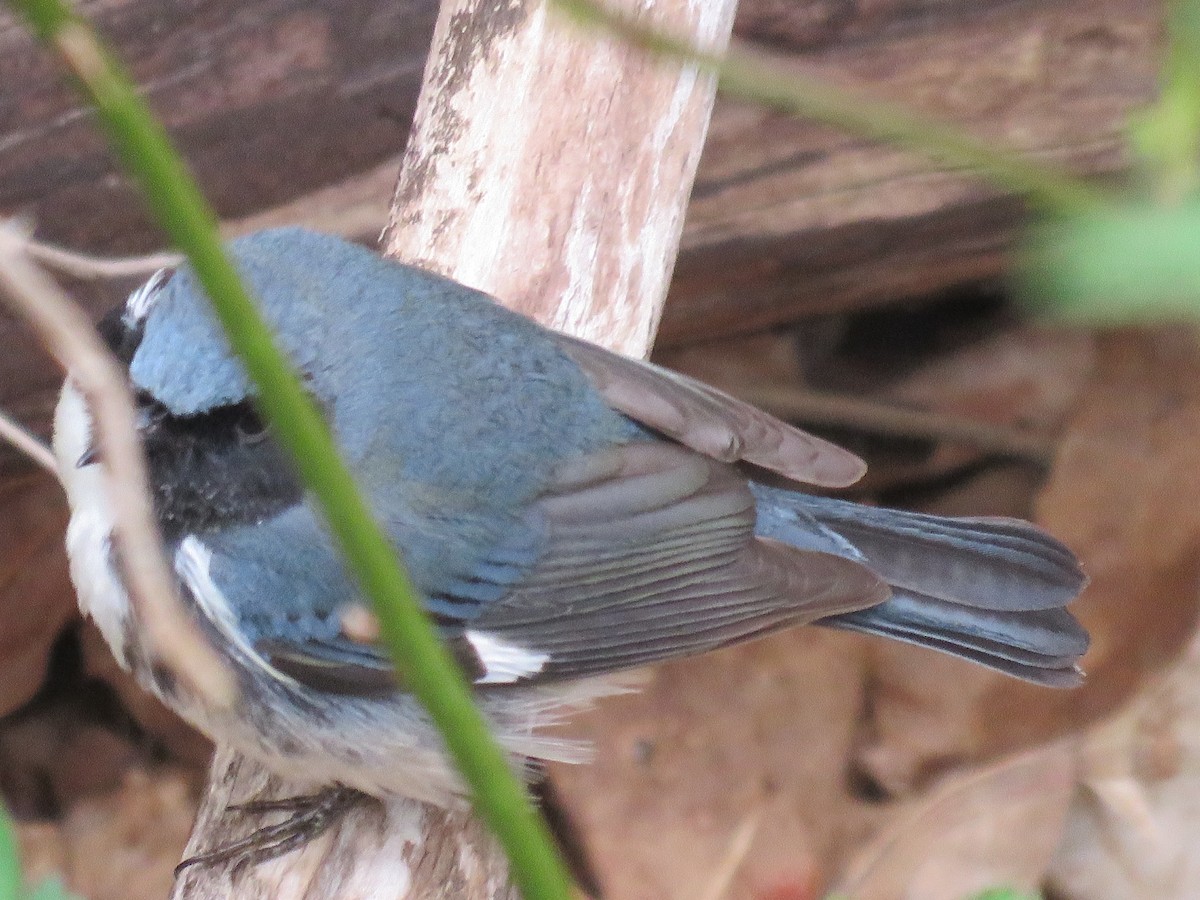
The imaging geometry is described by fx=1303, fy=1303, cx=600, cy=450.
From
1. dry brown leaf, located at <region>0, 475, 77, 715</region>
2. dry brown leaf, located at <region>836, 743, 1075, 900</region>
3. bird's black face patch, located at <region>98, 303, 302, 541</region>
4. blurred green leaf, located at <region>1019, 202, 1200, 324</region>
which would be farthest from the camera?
dry brown leaf, located at <region>0, 475, 77, 715</region>

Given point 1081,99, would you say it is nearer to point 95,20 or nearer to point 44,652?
point 95,20

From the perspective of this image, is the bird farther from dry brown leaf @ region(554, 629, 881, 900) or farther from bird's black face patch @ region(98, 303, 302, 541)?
dry brown leaf @ region(554, 629, 881, 900)

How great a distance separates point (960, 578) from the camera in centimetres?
236

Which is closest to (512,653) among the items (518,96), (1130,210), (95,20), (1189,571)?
(518,96)

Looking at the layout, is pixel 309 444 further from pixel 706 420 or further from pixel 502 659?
pixel 706 420

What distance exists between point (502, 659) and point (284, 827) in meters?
0.44

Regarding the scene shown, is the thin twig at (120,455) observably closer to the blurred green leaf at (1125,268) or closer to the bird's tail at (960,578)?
the blurred green leaf at (1125,268)

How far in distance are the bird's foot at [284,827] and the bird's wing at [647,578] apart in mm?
360

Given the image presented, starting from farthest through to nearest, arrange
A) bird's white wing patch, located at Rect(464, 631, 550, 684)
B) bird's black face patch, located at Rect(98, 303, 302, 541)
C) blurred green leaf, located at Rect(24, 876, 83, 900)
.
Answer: bird's white wing patch, located at Rect(464, 631, 550, 684)
bird's black face patch, located at Rect(98, 303, 302, 541)
blurred green leaf, located at Rect(24, 876, 83, 900)

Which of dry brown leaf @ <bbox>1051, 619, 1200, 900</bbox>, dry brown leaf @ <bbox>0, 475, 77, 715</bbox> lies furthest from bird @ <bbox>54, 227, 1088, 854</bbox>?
dry brown leaf @ <bbox>0, 475, 77, 715</bbox>

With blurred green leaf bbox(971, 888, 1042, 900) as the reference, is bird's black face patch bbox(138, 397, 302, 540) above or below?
above

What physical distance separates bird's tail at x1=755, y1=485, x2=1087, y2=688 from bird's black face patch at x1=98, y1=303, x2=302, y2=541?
2.96ft

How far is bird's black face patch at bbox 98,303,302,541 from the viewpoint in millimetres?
1864

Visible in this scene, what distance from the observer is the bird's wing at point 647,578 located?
2.11 metres
